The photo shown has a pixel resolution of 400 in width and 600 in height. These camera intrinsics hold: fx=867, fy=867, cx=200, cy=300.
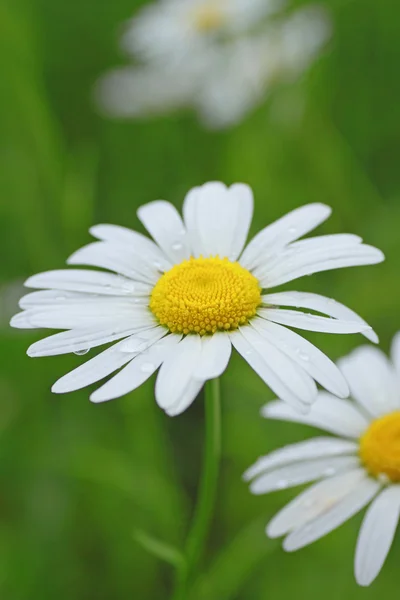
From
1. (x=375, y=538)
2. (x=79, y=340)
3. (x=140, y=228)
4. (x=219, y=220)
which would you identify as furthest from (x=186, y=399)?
(x=140, y=228)

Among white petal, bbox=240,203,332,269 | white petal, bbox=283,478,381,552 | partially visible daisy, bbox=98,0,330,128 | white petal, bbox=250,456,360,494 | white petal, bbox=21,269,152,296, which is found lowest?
white petal, bbox=283,478,381,552

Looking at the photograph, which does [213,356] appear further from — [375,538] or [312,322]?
[375,538]

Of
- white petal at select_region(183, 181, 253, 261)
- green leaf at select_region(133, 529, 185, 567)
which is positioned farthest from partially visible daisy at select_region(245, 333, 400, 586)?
white petal at select_region(183, 181, 253, 261)

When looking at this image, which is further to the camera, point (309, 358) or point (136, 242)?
point (136, 242)

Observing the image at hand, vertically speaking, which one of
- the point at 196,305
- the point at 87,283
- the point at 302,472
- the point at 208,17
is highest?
the point at 208,17

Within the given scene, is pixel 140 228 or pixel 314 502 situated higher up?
pixel 140 228

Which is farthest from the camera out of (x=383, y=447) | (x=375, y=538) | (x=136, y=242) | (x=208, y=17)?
(x=208, y=17)

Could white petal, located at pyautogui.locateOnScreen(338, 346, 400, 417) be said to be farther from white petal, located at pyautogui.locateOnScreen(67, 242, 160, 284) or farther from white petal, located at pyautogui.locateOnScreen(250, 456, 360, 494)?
white petal, located at pyautogui.locateOnScreen(67, 242, 160, 284)

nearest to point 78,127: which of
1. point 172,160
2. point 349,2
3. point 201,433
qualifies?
point 172,160
